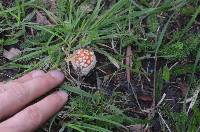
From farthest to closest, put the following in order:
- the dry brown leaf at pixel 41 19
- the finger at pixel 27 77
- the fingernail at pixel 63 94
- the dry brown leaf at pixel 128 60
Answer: the dry brown leaf at pixel 41 19 → the dry brown leaf at pixel 128 60 → the fingernail at pixel 63 94 → the finger at pixel 27 77

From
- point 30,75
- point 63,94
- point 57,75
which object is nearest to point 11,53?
point 30,75

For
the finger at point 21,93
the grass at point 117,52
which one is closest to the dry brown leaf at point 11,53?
the grass at point 117,52

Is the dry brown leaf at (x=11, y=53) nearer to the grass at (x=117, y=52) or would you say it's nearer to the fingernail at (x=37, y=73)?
the grass at (x=117, y=52)

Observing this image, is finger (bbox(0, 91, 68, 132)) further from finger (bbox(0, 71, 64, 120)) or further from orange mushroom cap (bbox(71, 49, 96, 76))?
orange mushroom cap (bbox(71, 49, 96, 76))

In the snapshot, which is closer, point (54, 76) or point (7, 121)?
point (7, 121)

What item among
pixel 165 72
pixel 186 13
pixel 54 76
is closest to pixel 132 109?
pixel 165 72

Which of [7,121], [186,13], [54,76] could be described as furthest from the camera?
[186,13]

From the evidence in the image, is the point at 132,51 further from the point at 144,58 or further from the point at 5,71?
the point at 5,71
